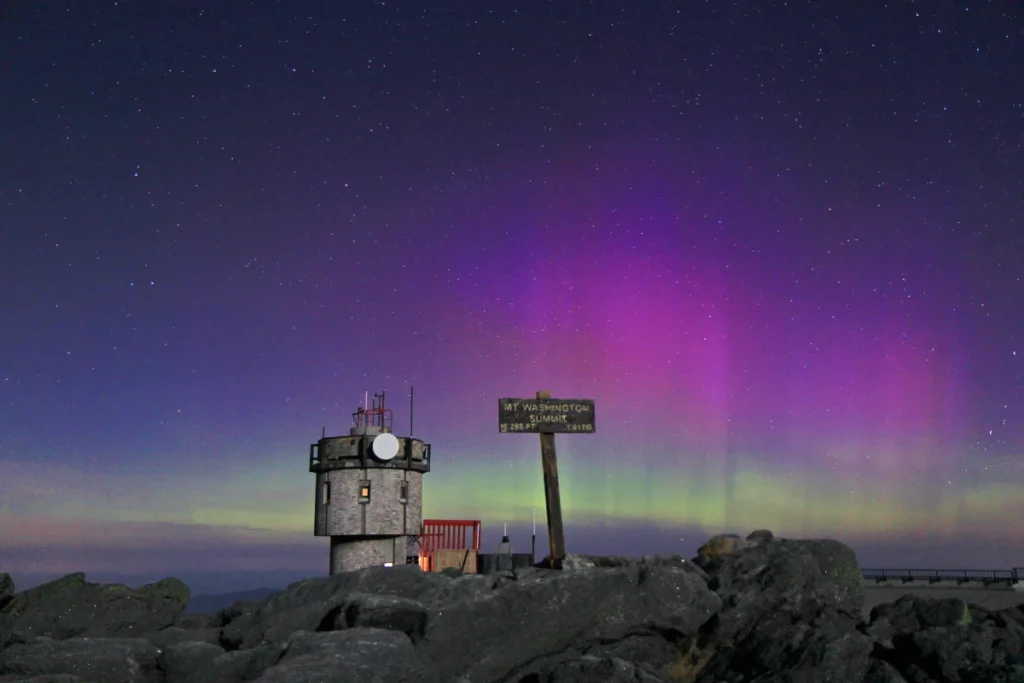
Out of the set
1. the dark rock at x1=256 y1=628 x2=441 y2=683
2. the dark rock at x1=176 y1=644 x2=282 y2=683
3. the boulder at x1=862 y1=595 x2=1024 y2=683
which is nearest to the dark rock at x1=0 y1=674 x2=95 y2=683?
the dark rock at x1=176 y1=644 x2=282 y2=683

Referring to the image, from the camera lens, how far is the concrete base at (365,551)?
3238 centimetres

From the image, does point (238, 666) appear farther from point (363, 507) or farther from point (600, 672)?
point (363, 507)

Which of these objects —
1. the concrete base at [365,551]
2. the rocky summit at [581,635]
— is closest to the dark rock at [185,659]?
the rocky summit at [581,635]

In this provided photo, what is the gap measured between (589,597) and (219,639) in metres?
9.68

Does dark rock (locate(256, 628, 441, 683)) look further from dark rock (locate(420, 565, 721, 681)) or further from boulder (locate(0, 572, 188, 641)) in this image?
boulder (locate(0, 572, 188, 641))

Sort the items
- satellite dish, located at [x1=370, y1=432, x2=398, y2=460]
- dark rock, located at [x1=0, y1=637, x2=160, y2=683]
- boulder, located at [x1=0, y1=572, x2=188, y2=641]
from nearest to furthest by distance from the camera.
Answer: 1. dark rock, located at [x1=0, y1=637, x2=160, y2=683]
2. boulder, located at [x1=0, y1=572, x2=188, y2=641]
3. satellite dish, located at [x1=370, y1=432, x2=398, y2=460]

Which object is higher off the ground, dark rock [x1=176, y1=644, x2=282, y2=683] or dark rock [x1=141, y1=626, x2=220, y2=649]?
dark rock [x1=176, y1=644, x2=282, y2=683]

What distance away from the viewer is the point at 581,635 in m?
18.6

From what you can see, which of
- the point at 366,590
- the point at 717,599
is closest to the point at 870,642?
the point at 717,599

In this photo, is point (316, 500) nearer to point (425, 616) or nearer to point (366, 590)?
point (366, 590)

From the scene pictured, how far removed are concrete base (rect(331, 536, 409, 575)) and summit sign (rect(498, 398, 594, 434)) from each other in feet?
34.2

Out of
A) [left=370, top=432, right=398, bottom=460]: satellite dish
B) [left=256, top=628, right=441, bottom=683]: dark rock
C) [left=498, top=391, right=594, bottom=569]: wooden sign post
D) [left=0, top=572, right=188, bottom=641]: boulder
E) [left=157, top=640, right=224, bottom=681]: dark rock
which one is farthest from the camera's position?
[left=370, top=432, right=398, bottom=460]: satellite dish

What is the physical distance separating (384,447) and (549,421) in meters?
9.22

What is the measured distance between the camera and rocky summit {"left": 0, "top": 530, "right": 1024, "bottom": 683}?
53.6ft
